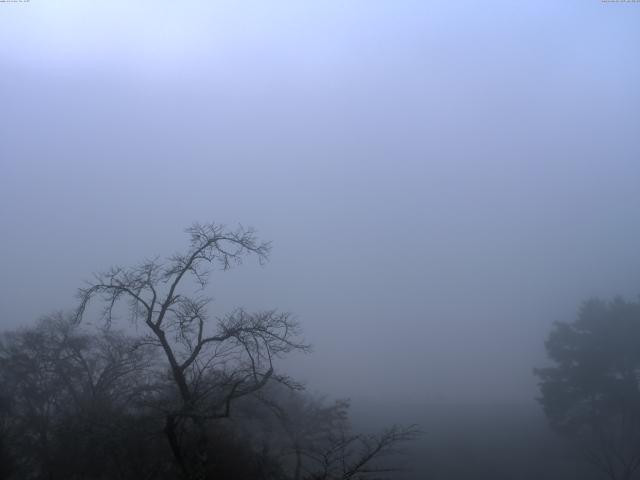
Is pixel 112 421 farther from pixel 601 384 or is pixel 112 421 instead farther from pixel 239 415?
pixel 601 384

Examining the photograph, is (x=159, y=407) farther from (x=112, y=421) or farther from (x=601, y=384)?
(x=601, y=384)

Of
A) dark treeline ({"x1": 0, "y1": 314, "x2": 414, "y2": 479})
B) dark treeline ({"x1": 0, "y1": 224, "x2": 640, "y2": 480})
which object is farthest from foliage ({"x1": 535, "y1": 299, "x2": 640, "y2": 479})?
dark treeline ({"x1": 0, "y1": 314, "x2": 414, "y2": 479})

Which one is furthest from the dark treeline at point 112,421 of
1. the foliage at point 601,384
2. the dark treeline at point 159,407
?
the foliage at point 601,384

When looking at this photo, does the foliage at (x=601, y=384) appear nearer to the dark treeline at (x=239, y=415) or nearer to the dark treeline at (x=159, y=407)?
the dark treeline at (x=239, y=415)

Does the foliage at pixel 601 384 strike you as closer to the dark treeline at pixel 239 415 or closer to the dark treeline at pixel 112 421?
the dark treeline at pixel 239 415

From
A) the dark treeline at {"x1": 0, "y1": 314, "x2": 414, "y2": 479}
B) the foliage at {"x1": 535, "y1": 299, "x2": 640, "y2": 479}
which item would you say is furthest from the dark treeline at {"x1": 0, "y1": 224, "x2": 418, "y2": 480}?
the foliage at {"x1": 535, "y1": 299, "x2": 640, "y2": 479}

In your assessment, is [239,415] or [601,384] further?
[601,384]

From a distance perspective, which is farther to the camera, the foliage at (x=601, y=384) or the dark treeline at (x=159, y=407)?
the foliage at (x=601, y=384)

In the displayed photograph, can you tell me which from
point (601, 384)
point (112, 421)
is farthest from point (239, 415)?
point (601, 384)

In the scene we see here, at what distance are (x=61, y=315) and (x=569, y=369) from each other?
39432 mm

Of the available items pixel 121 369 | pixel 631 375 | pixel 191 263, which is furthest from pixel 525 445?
pixel 191 263

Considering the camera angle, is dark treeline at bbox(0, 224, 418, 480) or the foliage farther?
the foliage

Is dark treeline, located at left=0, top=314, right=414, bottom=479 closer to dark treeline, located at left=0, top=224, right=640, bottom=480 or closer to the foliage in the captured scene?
dark treeline, located at left=0, top=224, right=640, bottom=480

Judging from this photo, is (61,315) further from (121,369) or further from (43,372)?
(121,369)
